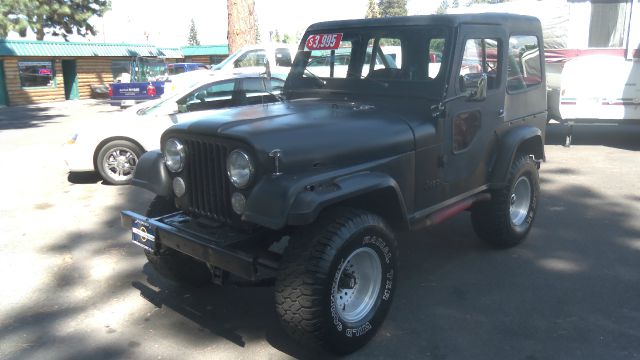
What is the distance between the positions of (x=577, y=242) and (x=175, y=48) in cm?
3646

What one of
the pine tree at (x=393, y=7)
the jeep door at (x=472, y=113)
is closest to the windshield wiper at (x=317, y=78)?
the jeep door at (x=472, y=113)

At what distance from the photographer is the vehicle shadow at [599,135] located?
36.0 ft

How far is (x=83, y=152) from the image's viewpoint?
7.84 m

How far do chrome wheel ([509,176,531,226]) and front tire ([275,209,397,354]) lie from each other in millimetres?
2239

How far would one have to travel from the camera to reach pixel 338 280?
3203 mm

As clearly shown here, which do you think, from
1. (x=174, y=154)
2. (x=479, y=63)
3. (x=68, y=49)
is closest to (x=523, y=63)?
(x=479, y=63)

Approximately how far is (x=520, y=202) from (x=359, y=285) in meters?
2.53

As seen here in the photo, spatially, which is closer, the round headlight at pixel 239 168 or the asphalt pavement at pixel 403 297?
the round headlight at pixel 239 168

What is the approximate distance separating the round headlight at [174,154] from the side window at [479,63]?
6.94 feet

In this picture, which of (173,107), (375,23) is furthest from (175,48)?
(375,23)

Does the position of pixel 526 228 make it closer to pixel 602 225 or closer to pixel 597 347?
pixel 602 225

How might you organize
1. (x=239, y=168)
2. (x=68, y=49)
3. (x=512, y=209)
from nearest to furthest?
(x=239, y=168), (x=512, y=209), (x=68, y=49)

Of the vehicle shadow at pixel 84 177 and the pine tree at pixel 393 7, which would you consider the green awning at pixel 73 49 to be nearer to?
the vehicle shadow at pixel 84 177

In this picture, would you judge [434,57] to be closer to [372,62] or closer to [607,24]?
[372,62]
